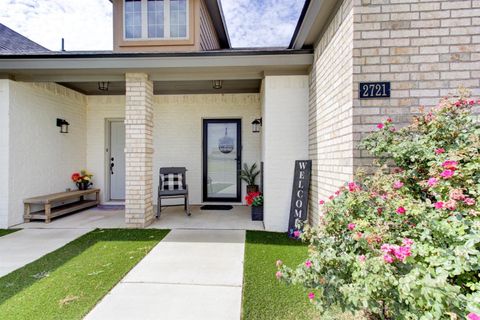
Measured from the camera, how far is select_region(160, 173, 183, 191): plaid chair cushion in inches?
227

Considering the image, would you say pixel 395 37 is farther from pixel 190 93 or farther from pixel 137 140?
pixel 190 93

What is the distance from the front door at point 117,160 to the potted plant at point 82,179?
0.57 meters

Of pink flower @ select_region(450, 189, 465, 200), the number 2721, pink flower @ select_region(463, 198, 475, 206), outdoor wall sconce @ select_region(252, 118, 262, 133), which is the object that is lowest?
pink flower @ select_region(463, 198, 475, 206)

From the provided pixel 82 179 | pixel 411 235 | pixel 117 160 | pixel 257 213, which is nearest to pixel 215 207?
pixel 257 213

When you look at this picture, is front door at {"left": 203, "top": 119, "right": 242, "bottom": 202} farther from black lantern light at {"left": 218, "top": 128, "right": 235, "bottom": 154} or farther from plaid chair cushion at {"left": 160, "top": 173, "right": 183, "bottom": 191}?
plaid chair cushion at {"left": 160, "top": 173, "right": 183, "bottom": 191}

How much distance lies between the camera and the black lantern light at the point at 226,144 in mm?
6781

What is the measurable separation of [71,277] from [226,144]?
4.61 m

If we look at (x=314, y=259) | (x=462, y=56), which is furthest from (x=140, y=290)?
(x=462, y=56)

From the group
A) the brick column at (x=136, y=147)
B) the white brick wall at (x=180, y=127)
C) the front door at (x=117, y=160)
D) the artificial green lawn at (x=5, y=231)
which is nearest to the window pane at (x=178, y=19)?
the white brick wall at (x=180, y=127)

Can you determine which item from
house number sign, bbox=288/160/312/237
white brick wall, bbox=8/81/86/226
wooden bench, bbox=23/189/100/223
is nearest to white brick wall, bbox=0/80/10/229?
white brick wall, bbox=8/81/86/226

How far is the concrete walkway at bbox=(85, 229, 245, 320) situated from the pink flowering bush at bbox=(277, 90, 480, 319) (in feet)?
2.94

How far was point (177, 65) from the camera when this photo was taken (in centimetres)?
428

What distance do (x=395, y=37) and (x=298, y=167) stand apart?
7.41ft

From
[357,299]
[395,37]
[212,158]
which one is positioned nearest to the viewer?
[357,299]
